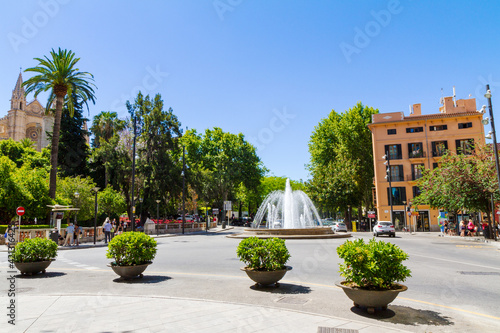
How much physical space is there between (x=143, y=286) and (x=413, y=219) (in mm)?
43775

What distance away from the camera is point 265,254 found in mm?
7762

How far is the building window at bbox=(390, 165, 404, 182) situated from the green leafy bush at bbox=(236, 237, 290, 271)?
44.3 m

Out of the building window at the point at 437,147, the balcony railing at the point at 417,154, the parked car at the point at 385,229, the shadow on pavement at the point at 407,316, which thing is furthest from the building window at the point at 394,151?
the shadow on pavement at the point at 407,316

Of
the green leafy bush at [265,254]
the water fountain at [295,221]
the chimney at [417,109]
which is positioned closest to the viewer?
the green leafy bush at [265,254]

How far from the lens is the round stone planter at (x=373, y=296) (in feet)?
18.5

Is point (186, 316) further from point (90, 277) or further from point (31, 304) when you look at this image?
point (90, 277)

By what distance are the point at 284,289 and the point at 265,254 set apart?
35.5 inches

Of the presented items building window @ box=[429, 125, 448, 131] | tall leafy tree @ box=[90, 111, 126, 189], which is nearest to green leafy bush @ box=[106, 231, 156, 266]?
tall leafy tree @ box=[90, 111, 126, 189]

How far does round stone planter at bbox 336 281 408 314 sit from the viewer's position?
18.5 ft

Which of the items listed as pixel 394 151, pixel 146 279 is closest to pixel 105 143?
pixel 146 279

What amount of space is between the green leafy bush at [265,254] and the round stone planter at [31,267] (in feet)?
20.4

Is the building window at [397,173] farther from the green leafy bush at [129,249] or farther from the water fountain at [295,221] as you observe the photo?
the green leafy bush at [129,249]

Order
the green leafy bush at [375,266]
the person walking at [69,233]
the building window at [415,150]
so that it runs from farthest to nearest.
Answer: the building window at [415,150]
the person walking at [69,233]
the green leafy bush at [375,266]

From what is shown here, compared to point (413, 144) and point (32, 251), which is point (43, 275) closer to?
point (32, 251)
